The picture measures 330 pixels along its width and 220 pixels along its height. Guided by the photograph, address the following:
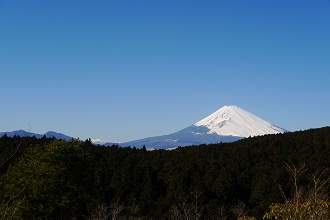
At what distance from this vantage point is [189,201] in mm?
67250

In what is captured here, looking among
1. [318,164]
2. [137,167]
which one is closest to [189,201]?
[137,167]

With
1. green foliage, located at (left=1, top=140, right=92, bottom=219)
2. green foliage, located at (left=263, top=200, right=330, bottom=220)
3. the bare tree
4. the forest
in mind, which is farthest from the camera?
the bare tree

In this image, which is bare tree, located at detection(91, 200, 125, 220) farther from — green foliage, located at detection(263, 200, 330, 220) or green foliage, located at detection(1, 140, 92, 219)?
green foliage, located at detection(263, 200, 330, 220)

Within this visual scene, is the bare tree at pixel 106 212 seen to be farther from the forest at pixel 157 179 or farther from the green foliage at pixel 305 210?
the green foliage at pixel 305 210

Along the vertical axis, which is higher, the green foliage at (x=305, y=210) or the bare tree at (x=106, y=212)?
the green foliage at (x=305, y=210)

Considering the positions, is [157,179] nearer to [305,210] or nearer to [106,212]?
[106,212]

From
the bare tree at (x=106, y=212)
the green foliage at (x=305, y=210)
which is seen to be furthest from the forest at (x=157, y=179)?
the green foliage at (x=305, y=210)

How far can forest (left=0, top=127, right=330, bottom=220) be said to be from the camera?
1578 inches

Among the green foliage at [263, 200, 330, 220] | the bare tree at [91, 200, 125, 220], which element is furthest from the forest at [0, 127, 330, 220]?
the green foliage at [263, 200, 330, 220]

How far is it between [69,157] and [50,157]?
2.07 meters

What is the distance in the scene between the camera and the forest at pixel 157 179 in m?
40.1

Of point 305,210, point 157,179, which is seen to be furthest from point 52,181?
point 157,179

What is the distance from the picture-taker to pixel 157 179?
77812 mm

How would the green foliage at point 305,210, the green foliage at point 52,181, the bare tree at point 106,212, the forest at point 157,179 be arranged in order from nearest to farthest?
1. the green foliage at point 305,210
2. the green foliage at point 52,181
3. the forest at point 157,179
4. the bare tree at point 106,212
